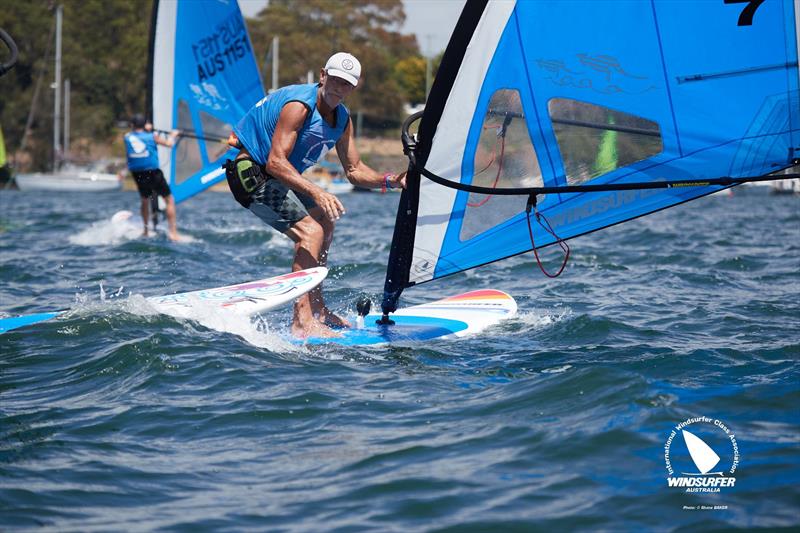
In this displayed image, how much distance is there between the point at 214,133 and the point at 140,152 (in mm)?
1190

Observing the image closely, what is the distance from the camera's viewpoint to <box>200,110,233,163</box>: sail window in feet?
41.5

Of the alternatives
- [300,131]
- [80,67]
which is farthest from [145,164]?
[80,67]

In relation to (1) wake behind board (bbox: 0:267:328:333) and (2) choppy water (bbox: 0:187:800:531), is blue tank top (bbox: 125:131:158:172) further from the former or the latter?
(1) wake behind board (bbox: 0:267:328:333)

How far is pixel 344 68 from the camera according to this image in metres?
5.10

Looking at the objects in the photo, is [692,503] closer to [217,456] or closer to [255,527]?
[255,527]

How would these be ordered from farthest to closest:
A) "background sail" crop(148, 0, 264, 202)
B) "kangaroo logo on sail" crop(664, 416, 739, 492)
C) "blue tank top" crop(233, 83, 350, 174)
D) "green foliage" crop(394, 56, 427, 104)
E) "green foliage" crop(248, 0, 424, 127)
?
1. "green foliage" crop(394, 56, 427, 104)
2. "green foliage" crop(248, 0, 424, 127)
3. "background sail" crop(148, 0, 264, 202)
4. "blue tank top" crop(233, 83, 350, 174)
5. "kangaroo logo on sail" crop(664, 416, 739, 492)

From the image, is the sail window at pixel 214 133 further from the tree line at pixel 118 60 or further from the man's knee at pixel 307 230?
the tree line at pixel 118 60

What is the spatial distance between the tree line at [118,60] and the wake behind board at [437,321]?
31.9 metres

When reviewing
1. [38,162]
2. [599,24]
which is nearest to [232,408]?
[599,24]

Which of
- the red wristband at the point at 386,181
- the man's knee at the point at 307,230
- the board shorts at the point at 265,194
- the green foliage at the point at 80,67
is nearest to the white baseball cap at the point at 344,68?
the red wristband at the point at 386,181

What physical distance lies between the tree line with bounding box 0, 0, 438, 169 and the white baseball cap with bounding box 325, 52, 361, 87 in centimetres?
3276

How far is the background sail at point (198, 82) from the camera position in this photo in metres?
12.3

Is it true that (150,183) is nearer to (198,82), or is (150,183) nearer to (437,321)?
(198,82)

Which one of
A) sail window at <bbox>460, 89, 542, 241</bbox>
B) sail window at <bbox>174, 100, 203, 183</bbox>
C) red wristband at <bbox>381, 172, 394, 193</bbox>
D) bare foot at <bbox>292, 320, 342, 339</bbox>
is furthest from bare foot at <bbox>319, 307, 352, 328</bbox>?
sail window at <bbox>174, 100, 203, 183</bbox>
